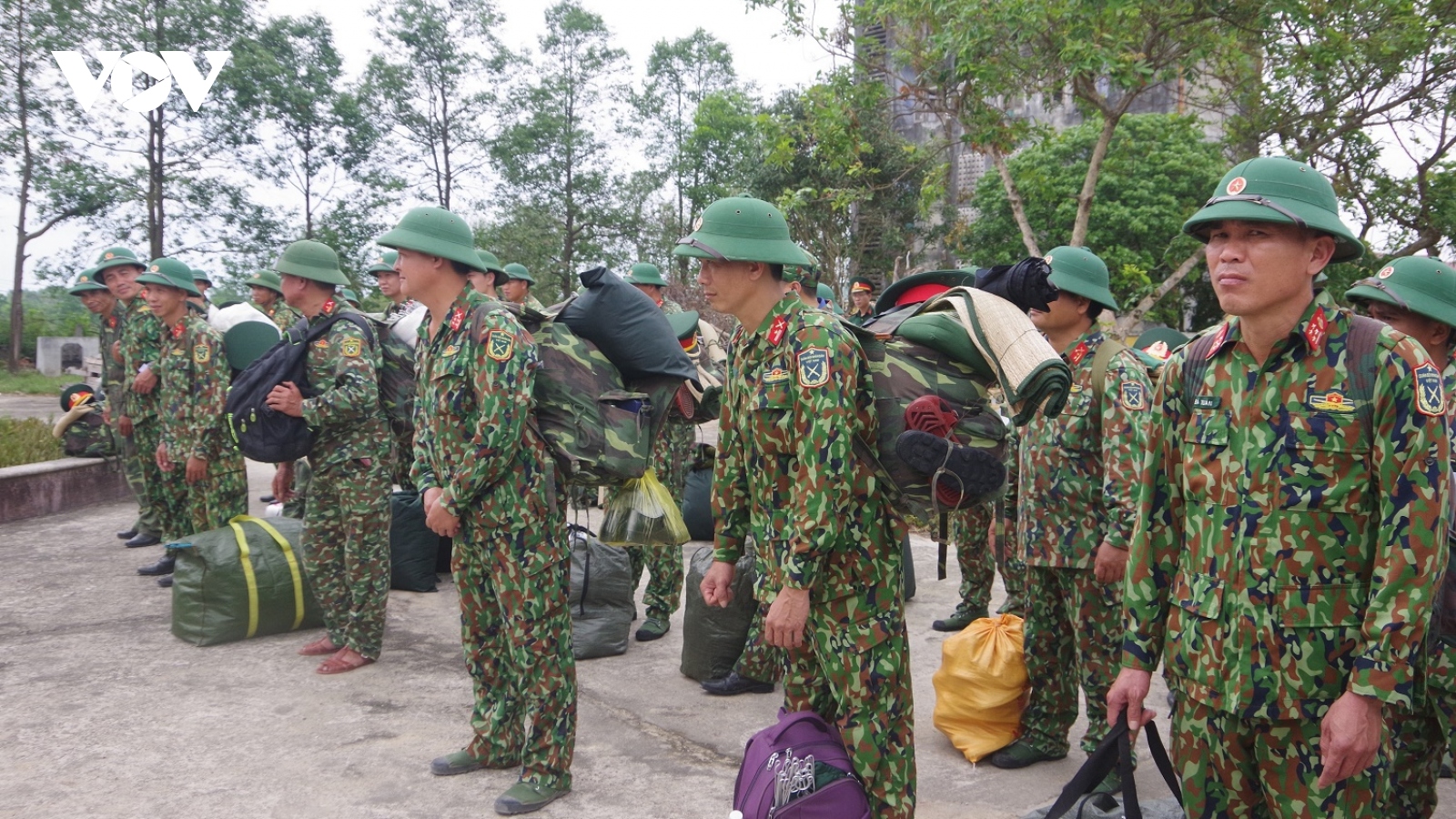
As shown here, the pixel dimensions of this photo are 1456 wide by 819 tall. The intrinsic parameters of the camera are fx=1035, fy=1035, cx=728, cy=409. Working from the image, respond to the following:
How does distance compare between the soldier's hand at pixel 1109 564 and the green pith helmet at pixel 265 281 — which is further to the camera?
the green pith helmet at pixel 265 281

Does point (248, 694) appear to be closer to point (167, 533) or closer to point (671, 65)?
point (167, 533)

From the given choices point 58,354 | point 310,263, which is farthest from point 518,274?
point 58,354

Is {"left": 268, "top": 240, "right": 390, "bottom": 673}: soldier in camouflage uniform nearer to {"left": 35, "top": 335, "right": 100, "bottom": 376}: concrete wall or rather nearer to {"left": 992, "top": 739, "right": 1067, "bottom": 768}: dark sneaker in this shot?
{"left": 992, "top": 739, "right": 1067, "bottom": 768}: dark sneaker

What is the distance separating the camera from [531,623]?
393 cm

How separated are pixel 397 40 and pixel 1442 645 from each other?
981 inches

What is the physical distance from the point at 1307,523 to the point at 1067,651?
2200mm

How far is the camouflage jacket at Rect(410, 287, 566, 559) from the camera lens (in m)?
3.78

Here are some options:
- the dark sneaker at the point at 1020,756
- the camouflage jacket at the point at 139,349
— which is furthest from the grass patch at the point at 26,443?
→ the dark sneaker at the point at 1020,756

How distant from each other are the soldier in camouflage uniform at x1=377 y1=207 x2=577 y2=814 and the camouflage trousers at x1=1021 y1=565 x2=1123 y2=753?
1912 mm

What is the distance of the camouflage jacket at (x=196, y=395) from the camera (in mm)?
6480

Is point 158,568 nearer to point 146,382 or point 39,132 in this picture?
point 146,382

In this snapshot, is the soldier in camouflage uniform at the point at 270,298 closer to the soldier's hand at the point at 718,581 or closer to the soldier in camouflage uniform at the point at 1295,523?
the soldier's hand at the point at 718,581

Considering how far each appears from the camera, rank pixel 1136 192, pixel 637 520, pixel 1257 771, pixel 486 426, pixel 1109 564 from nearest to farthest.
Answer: pixel 1257 771 → pixel 486 426 → pixel 1109 564 → pixel 637 520 → pixel 1136 192

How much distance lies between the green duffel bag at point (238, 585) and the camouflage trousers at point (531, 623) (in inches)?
92.4
